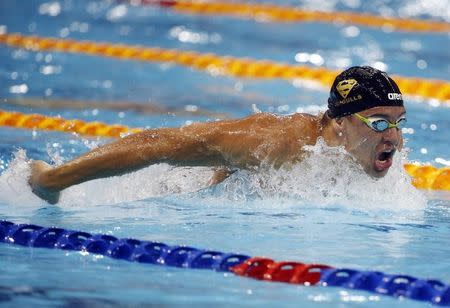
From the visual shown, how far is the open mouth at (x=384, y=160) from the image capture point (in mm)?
4539

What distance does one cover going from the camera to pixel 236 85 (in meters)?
8.57

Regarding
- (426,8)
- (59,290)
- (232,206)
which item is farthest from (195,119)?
(426,8)

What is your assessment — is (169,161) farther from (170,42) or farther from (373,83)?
(170,42)

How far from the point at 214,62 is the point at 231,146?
4.89 metres

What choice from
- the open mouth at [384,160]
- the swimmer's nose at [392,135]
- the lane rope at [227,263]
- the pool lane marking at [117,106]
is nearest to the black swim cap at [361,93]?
the swimmer's nose at [392,135]

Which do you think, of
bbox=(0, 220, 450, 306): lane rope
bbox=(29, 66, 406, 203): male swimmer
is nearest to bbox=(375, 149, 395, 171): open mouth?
bbox=(29, 66, 406, 203): male swimmer

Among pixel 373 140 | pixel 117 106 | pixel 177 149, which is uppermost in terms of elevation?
pixel 117 106

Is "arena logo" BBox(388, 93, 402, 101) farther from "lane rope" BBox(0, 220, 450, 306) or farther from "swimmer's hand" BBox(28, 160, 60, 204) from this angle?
"swimmer's hand" BBox(28, 160, 60, 204)

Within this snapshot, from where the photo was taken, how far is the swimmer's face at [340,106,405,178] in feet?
14.8

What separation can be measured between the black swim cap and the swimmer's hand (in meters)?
1.32

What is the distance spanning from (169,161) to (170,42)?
5.82 m

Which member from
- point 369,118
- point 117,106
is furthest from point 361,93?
point 117,106

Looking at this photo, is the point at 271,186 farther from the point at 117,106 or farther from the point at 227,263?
the point at 117,106

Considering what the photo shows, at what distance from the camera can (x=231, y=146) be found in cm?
440
